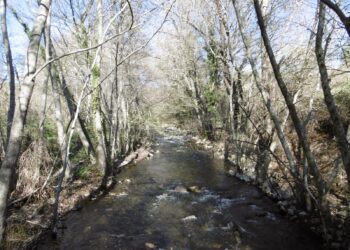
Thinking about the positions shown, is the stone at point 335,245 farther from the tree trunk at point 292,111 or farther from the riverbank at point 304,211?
the tree trunk at point 292,111

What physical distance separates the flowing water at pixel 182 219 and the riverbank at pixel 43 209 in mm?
304

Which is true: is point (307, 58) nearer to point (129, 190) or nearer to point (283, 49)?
point (283, 49)

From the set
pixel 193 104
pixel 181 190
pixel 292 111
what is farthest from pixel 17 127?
pixel 193 104

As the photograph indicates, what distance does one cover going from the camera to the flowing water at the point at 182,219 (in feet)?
23.0

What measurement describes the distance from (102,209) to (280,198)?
4.96 metres

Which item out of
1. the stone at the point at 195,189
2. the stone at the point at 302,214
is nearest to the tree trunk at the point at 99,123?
the stone at the point at 195,189

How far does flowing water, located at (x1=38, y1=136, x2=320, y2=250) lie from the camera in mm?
7000

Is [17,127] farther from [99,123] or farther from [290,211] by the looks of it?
[99,123]

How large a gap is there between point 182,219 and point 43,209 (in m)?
3.60

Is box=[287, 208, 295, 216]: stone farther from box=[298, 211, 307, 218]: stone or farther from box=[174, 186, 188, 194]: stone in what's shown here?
box=[174, 186, 188, 194]: stone

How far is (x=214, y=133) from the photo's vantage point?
70.3ft

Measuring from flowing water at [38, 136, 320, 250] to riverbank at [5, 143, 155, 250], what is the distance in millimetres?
304

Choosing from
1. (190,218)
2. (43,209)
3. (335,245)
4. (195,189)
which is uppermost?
(43,209)

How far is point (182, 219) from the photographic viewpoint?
27.5ft
